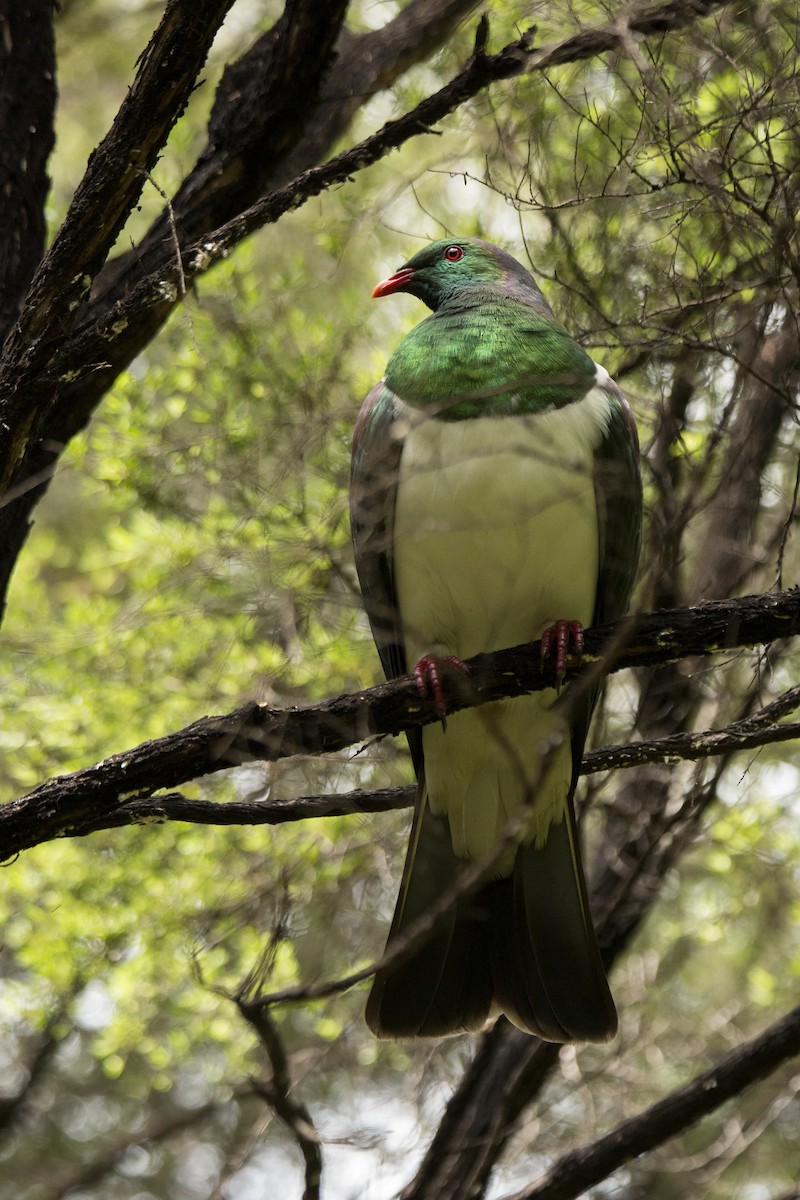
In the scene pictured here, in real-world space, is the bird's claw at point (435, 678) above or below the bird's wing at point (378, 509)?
below

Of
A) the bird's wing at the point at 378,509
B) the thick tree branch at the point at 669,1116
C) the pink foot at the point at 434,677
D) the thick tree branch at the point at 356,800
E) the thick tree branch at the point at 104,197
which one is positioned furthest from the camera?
the bird's wing at the point at 378,509

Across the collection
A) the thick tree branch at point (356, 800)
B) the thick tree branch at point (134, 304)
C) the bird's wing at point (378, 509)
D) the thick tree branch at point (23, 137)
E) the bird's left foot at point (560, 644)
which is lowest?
the thick tree branch at point (356, 800)

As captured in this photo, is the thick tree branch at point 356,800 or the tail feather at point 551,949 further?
the tail feather at point 551,949

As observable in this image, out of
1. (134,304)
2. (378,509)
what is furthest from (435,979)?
(134,304)

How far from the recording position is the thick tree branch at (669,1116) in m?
2.68

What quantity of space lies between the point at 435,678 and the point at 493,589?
447mm

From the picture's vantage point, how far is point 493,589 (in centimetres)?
296

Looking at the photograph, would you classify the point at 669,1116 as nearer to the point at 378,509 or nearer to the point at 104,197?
the point at 378,509

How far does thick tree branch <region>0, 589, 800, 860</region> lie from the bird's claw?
69 mm

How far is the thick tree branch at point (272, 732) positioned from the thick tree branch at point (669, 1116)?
92 centimetres

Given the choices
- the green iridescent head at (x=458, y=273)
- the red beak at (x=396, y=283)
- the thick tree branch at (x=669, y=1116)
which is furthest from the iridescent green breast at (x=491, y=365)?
the thick tree branch at (x=669, y=1116)

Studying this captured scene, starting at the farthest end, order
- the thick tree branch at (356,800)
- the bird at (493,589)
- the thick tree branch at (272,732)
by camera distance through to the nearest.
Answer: the bird at (493,589)
the thick tree branch at (356,800)
the thick tree branch at (272,732)

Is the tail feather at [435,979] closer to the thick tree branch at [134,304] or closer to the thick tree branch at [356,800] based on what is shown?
the thick tree branch at [356,800]

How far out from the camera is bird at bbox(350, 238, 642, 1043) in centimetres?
281
